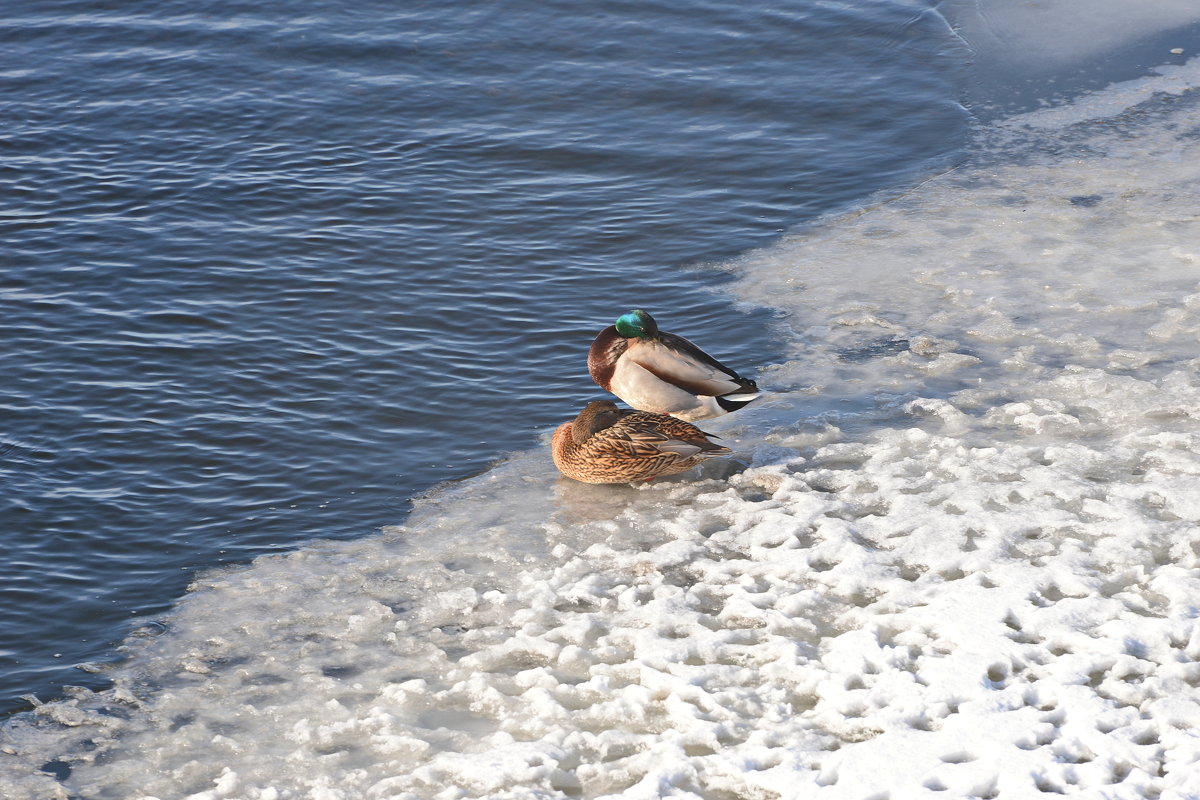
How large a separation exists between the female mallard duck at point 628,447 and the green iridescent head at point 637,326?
0.48m

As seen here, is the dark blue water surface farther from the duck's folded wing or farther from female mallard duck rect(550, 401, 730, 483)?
the duck's folded wing

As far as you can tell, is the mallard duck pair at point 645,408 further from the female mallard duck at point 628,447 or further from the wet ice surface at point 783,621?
the wet ice surface at point 783,621

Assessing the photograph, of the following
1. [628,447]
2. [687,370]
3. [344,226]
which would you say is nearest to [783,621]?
[628,447]

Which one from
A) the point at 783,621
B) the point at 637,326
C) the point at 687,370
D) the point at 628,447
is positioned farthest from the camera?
the point at 637,326

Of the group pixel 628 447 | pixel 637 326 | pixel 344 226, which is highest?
pixel 344 226

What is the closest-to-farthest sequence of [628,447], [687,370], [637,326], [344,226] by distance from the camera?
[628,447], [687,370], [637,326], [344,226]

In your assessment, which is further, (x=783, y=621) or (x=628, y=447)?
(x=628, y=447)

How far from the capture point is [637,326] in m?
6.83

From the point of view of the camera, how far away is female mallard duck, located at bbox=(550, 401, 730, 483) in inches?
253

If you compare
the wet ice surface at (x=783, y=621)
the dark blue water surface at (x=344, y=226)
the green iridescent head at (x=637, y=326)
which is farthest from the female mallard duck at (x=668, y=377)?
the dark blue water surface at (x=344, y=226)

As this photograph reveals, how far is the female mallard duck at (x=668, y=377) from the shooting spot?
673cm

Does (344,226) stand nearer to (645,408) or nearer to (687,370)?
(645,408)

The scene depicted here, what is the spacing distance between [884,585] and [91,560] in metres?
3.85

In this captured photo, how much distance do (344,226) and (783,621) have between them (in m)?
6.18
